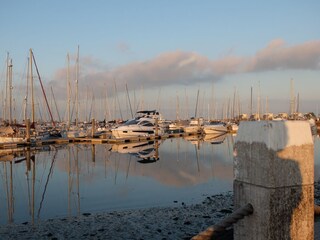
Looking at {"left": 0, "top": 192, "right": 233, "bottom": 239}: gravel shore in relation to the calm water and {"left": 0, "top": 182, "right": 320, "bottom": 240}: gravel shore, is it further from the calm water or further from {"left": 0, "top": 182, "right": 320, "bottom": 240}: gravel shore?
the calm water

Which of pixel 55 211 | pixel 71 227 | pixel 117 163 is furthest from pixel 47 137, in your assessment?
pixel 71 227

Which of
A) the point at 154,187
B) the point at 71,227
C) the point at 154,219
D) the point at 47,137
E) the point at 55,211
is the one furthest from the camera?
the point at 47,137

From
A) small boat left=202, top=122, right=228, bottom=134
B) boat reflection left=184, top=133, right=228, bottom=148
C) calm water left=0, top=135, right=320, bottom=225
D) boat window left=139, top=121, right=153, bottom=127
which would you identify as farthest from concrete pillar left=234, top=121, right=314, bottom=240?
small boat left=202, top=122, right=228, bottom=134

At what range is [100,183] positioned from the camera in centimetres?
1941

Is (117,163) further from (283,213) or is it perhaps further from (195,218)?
(283,213)

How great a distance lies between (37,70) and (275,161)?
4737cm

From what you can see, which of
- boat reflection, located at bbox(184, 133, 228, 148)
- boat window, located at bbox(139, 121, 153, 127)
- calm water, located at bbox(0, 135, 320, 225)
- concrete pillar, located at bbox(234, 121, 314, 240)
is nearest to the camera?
concrete pillar, located at bbox(234, 121, 314, 240)

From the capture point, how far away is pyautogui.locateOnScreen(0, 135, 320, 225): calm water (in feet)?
45.8

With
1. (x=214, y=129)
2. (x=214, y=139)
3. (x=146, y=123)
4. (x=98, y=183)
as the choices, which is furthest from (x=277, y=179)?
(x=214, y=129)

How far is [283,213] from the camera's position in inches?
106

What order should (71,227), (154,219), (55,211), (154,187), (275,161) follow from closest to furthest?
(275,161), (71,227), (154,219), (55,211), (154,187)

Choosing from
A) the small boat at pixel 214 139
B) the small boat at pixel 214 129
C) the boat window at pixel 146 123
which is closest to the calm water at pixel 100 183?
the small boat at pixel 214 139

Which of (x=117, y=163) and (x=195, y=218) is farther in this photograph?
(x=117, y=163)

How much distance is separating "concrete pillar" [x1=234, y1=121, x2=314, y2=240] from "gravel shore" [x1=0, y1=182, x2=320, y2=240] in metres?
7.07
